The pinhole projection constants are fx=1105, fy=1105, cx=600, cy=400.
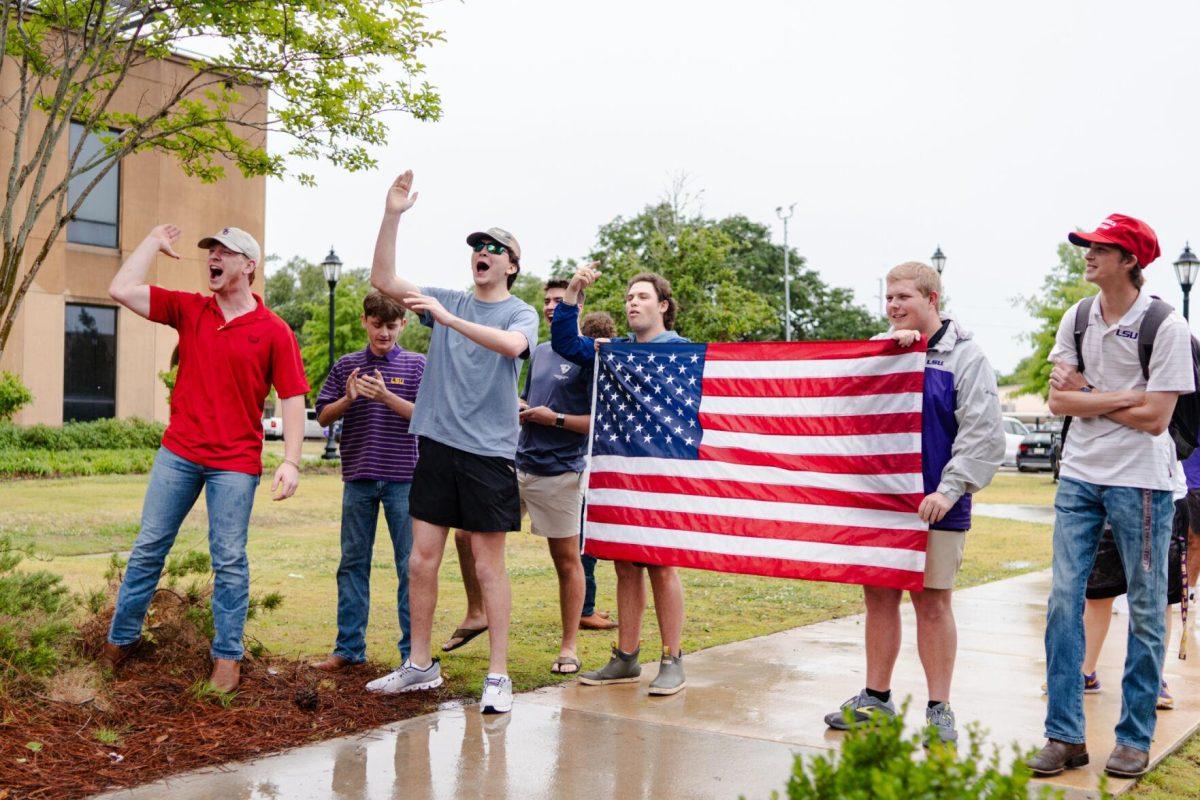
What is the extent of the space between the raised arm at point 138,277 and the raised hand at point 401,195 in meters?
1.08

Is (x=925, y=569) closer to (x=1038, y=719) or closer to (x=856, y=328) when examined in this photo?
(x=1038, y=719)

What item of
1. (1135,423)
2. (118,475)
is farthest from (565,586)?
(118,475)

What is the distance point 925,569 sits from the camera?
5090mm

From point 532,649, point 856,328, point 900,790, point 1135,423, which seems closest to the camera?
point 900,790

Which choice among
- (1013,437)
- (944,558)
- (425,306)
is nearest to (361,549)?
(425,306)

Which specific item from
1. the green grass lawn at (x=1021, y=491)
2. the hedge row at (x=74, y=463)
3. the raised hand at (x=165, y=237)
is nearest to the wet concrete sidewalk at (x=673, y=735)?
the raised hand at (x=165, y=237)

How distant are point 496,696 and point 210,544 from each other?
1529mm

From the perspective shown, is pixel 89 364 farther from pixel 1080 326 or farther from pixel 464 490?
pixel 1080 326

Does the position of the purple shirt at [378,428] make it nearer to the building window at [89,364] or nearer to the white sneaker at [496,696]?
the white sneaker at [496,696]

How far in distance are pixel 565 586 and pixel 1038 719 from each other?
264 cm

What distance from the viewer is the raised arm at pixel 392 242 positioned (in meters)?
5.44

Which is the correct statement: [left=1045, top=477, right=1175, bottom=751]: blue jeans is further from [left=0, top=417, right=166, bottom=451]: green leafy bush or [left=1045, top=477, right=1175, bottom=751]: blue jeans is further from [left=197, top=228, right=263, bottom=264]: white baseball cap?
[left=0, top=417, right=166, bottom=451]: green leafy bush

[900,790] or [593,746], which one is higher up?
[900,790]

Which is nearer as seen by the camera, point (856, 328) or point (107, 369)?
point (107, 369)
